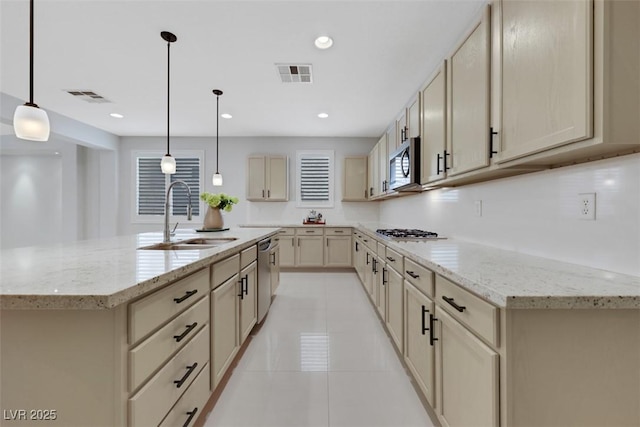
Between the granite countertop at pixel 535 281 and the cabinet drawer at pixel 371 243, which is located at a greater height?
the granite countertop at pixel 535 281

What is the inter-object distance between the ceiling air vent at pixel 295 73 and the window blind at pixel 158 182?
3629mm

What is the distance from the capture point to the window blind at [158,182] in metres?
6.01

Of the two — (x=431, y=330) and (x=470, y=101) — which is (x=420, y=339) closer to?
(x=431, y=330)

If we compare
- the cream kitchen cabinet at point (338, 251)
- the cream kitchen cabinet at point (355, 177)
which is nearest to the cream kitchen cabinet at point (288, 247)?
the cream kitchen cabinet at point (338, 251)

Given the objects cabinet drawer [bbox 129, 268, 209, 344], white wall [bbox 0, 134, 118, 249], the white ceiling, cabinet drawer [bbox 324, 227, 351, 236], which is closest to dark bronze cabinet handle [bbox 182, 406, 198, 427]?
cabinet drawer [bbox 129, 268, 209, 344]

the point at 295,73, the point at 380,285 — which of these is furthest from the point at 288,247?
the point at 295,73

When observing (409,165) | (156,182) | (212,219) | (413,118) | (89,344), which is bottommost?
(89,344)

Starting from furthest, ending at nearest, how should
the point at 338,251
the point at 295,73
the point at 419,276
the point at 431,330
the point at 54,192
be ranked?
the point at 54,192, the point at 338,251, the point at 295,73, the point at 419,276, the point at 431,330

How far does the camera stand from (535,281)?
1.06 metres

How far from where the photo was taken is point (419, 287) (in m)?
1.70

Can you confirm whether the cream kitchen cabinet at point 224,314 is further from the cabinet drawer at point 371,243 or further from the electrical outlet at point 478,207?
the electrical outlet at point 478,207

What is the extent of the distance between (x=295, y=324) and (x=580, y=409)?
2.35m

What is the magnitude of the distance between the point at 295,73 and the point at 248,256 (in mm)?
2068

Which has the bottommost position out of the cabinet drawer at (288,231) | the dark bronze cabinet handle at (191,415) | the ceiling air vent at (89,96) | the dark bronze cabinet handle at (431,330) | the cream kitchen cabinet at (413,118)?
the dark bronze cabinet handle at (191,415)
